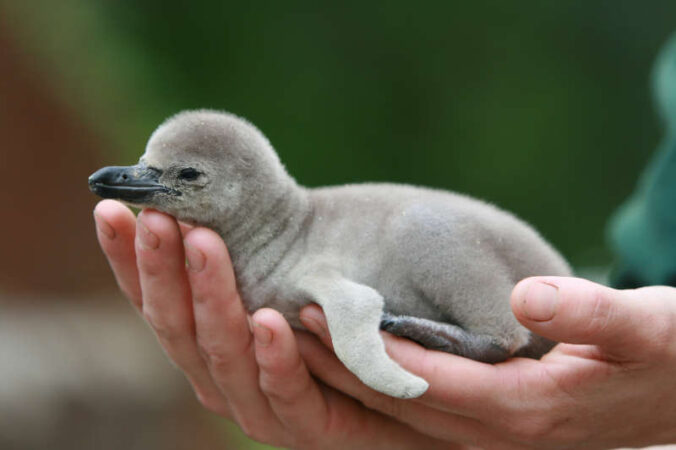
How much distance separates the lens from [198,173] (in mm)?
1791

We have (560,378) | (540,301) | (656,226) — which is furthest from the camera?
(656,226)

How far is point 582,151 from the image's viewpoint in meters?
5.83

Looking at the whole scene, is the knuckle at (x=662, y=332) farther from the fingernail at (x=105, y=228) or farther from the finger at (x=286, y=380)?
the fingernail at (x=105, y=228)

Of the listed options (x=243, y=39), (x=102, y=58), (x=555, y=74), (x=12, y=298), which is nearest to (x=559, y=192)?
(x=555, y=74)

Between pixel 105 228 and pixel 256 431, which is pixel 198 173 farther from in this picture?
pixel 256 431

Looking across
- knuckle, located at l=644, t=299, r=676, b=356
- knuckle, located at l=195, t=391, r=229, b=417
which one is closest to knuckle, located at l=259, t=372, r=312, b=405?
knuckle, located at l=195, t=391, r=229, b=417

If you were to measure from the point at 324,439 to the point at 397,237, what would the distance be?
2.09ft

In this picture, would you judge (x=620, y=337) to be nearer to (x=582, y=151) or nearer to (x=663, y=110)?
(x=663, y=110)

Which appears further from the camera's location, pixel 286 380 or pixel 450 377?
pixel 286 380

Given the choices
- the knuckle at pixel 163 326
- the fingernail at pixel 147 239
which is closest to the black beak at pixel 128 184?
the fingernail at pixel 147 239

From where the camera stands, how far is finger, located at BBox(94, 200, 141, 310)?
179cm

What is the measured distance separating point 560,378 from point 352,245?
2.02ft

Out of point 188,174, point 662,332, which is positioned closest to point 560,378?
point 662,332

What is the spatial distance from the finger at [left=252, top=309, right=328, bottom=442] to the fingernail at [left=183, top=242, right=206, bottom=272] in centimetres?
18
